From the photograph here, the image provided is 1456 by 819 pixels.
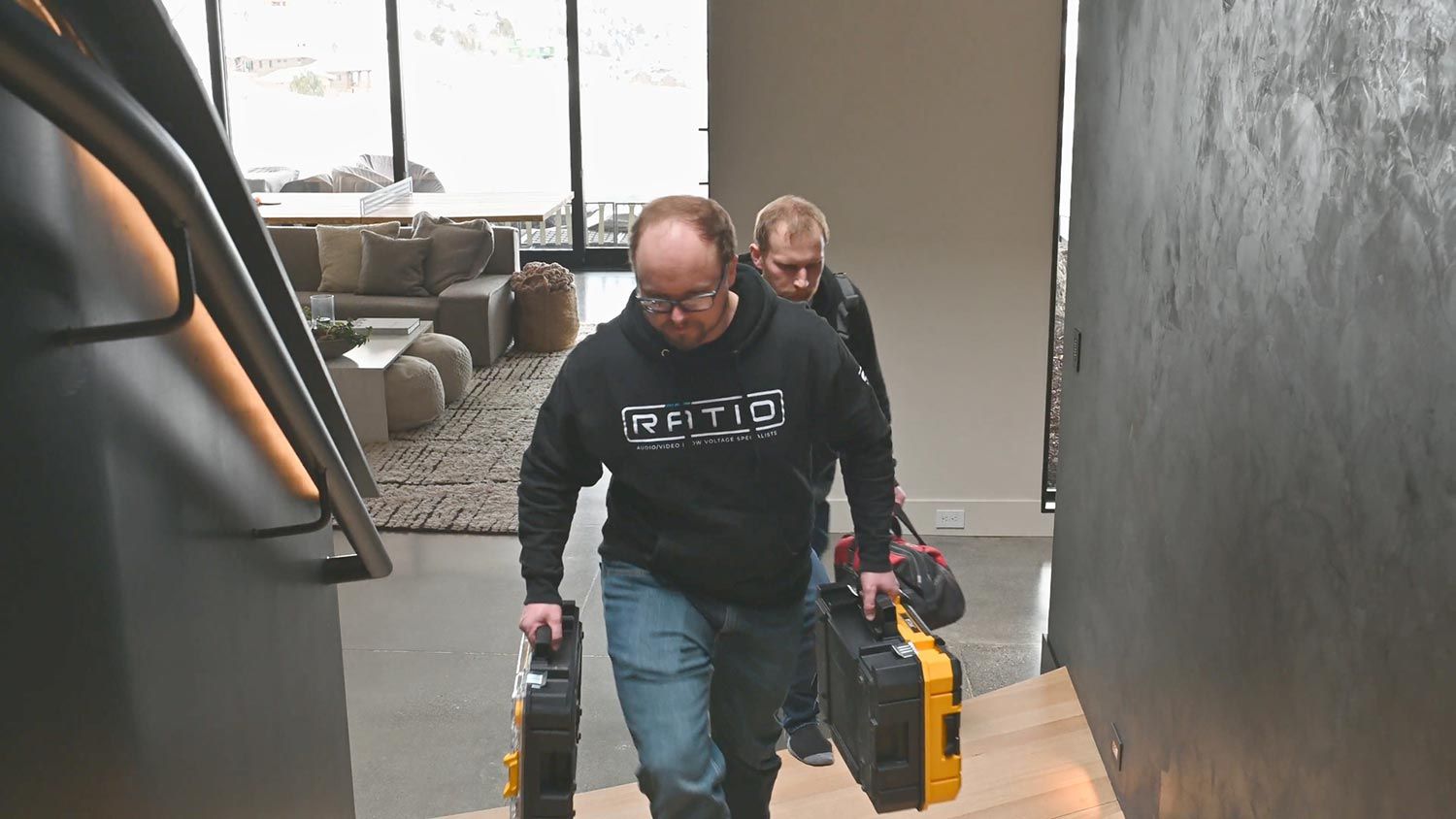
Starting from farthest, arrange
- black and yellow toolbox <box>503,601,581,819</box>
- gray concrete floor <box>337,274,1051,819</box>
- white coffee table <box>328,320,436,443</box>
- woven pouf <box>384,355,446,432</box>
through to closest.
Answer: woven pouf <box>384,355,446,432</box> < white coffee table <box>328,320,436,443</box> < gray concrete floor <box>337,274,1051,819</box> < black and yellow toolbox <box>503,601,581,819</box>

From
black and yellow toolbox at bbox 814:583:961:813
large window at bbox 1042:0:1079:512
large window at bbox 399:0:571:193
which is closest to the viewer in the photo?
black and yellow toolbox at bbox 814:583:961:813

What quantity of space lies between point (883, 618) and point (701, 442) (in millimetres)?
488

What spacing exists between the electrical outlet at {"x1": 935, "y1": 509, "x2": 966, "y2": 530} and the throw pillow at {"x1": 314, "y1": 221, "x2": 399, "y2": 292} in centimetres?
492

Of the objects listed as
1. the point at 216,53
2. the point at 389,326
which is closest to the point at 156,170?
the point at 389,326

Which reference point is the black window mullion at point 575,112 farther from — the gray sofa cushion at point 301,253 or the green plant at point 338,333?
the green plant at point 338,333

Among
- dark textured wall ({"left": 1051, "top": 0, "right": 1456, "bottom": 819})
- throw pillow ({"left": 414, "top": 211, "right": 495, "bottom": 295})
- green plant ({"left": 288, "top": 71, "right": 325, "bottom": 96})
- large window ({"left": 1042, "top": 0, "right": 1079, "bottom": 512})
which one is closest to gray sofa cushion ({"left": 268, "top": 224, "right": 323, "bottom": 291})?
throw pillow ({"left": 414, "top": 211, "right": 495, "bottom": 295})

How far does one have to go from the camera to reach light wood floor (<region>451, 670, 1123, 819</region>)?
3295 mm

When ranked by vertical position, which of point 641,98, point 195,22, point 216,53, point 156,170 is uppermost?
point 195,22

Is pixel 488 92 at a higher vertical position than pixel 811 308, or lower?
higher

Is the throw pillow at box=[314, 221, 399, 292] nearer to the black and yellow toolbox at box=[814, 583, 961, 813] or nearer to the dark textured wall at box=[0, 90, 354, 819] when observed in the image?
the dark textured wall at box=[0, 90, 354, 819]

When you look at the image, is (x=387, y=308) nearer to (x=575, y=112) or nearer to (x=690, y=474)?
(x=575, y=112)

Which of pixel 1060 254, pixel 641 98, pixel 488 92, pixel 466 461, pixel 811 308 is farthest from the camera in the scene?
pixel 488 92

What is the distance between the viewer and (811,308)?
10.4 feet

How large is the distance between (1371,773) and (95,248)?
1.78m
